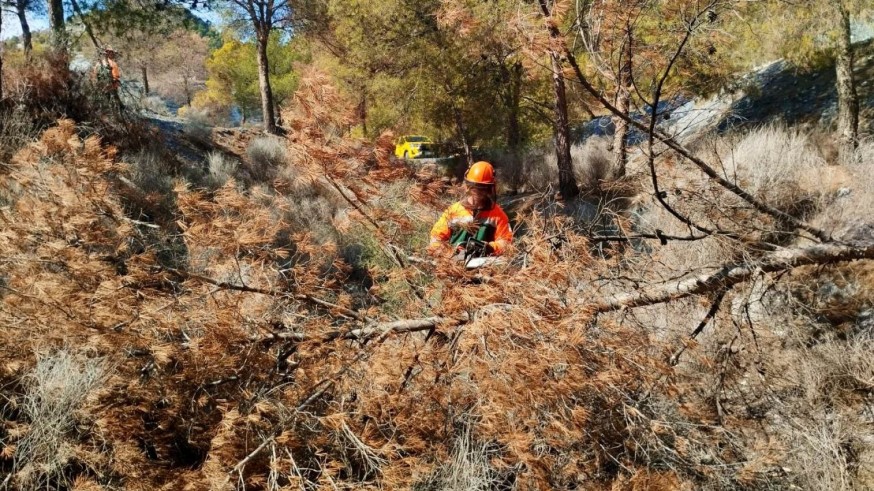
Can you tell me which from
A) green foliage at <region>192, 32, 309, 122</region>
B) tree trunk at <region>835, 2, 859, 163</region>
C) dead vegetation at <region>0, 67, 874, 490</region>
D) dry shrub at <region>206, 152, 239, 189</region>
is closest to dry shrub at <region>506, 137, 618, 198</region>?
tree trunk at <region>835, 2, 859, 163</region>

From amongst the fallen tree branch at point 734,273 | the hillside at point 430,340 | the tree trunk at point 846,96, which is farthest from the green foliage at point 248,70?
the fallen tree branch at point 734,273

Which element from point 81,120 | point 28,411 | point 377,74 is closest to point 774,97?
point 377,74

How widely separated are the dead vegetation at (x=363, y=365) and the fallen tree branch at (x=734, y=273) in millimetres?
12

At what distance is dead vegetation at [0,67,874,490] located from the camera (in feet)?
7.36

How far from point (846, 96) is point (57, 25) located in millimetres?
12976

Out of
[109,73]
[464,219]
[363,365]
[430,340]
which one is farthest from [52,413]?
[109,73]

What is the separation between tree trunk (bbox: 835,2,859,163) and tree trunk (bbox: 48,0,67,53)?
38.6ft

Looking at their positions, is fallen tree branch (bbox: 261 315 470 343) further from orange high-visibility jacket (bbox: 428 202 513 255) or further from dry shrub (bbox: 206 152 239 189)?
dry shrub (bbox: 206 152 239 189)

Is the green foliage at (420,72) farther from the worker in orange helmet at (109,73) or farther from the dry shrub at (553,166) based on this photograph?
the worker in orange helmet at (109,73)

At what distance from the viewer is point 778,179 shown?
5.71 m

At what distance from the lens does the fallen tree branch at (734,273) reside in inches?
98.9

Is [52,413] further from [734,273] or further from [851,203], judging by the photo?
[851,203]

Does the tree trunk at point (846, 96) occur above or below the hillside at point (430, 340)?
above

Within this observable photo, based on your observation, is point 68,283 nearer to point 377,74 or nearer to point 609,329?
point 609,329
